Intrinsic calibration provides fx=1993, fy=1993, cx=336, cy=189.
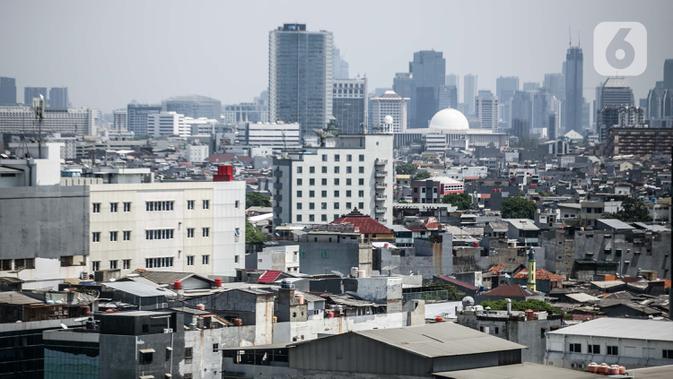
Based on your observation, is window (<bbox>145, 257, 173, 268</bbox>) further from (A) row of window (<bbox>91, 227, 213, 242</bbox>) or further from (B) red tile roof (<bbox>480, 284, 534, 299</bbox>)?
(B) red tile roof (<bbox>480, 284, 534, 299</bbox>)

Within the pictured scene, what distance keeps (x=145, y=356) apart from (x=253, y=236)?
51.7 metres

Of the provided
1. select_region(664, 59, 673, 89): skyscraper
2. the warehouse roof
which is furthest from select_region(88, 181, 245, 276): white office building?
select_region(664, 59, 673, 89): skyscraper

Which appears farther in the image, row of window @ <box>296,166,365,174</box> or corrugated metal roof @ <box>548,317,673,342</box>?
row of window @ <box>296,166,365,174</box>

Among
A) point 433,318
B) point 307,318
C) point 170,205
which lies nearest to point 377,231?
point 170,205

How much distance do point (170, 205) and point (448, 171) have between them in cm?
14066

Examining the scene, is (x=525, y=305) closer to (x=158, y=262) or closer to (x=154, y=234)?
(x=158, y=262)

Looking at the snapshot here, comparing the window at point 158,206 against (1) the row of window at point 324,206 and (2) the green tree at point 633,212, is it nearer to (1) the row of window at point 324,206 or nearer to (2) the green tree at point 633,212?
(2) the green tree at point 633,212

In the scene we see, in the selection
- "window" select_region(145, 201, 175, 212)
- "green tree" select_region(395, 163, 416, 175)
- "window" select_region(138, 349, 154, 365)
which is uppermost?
"window" select_region(145, 201, 175, 212)

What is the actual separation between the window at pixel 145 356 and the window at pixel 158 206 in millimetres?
22972

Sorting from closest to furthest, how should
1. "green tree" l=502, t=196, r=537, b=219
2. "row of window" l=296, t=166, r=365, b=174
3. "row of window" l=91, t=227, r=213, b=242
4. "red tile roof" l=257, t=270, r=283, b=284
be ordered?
"red tile roof" l=257, t=270, r=283, b=284 → "row of window" l=91, t=227, r=213, b=242 → "row of window" l=296, t=166, r=365, b=174 → "green tree" l=502, t=196, r=537, b=219


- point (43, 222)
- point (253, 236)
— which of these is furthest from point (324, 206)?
point (43, 222)

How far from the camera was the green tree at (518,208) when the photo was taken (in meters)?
113

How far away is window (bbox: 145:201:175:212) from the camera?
56.4 meters

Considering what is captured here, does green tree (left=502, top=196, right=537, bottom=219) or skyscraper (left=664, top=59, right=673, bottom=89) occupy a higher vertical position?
skyscraper (left=664, top=59, right=673, bottom=89)
